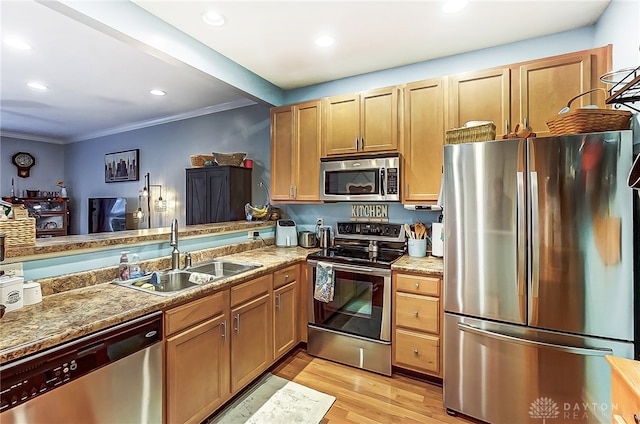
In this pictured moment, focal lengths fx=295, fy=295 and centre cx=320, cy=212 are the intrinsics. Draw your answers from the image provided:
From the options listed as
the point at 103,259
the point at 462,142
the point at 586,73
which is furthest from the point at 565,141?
the point at 103,259

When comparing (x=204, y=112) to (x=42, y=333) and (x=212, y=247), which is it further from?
(x=42, y=333)

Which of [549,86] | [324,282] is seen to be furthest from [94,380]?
[549,86]

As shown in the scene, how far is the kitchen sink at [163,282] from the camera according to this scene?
1824 mm

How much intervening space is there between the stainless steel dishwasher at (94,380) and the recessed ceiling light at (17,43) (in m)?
2.75

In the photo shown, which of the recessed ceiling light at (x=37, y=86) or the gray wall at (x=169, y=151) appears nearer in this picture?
the recessed ceiling light at (x=37, y=86)

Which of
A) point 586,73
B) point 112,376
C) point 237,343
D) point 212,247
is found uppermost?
point 586,73

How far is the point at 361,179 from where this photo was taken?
8.86 ft

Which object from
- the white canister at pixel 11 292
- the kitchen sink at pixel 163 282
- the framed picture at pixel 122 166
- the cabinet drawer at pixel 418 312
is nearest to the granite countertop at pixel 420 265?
the cabinet drawer at pixel 418 312

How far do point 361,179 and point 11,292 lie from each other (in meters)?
2.34

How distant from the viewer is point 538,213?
5.57 ft

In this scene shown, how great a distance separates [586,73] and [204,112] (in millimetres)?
4219

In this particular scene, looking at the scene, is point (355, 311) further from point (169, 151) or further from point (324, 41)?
point (169, 151)

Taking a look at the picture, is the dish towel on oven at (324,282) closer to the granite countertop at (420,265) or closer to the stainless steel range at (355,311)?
the stainless steel range at (355,311)

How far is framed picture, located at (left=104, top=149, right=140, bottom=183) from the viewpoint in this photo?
513 centimetres
